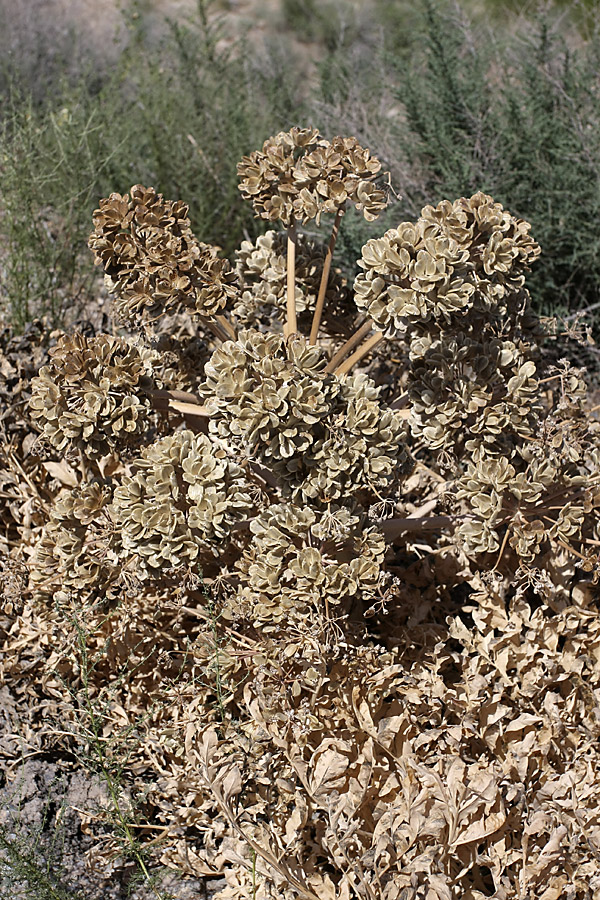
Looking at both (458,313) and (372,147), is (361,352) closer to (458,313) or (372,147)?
(458,313)

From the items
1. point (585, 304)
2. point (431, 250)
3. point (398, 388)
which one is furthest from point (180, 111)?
point (431, 250)

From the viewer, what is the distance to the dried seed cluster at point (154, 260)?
1850mm

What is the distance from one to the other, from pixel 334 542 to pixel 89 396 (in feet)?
1.99

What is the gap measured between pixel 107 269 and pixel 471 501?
1012 millimetres

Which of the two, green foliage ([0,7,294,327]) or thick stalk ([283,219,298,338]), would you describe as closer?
thick stalk ([283,219,298,338])

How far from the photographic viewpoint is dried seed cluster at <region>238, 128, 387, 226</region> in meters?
1.89

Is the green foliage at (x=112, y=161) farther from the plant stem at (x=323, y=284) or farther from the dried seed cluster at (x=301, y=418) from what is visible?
the dried seed cluster at (x=301, y=418)

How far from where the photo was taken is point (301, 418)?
1604 millimetres

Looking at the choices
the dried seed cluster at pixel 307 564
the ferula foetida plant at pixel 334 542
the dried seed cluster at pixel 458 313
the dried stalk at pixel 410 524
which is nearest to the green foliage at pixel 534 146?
the dried seed cluster at pixel 458 313

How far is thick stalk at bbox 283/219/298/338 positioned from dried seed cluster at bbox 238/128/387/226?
31mm

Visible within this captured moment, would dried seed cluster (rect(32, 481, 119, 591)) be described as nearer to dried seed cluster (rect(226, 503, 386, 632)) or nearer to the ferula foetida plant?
the ferula foetida plant

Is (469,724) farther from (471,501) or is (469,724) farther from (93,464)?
(93,464)

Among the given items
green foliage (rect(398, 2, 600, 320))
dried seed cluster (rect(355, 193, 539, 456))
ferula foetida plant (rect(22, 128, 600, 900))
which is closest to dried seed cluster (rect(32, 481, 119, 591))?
ferula foetida plant (rect(22, 128, 600, 900))

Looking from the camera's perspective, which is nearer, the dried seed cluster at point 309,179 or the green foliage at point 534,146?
the dried seed cluster at point 309,179
